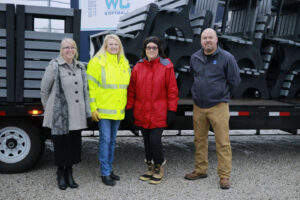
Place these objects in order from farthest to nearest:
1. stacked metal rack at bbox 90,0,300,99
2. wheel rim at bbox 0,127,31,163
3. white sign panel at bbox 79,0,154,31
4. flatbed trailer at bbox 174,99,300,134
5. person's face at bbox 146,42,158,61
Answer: white sign panel at bbox 79,0,154,31 < stacked metal rack at bbox 90,0,300,99 < flatbed trailer at bbox 174,99,300,134 < wheel rim at bbox 0,127,31,163 < person's face at bbox 146,42,158,61

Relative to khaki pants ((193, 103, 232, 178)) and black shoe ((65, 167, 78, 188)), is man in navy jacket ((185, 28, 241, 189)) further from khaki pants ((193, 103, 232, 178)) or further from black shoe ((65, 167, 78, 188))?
black shoe ((65, 167, 78, 188))

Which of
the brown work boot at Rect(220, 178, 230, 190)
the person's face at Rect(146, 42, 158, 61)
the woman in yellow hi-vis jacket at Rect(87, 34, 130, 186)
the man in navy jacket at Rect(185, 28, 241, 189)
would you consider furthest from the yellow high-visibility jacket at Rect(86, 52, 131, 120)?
the brown work boot at Rect(220, 178, 230, 190)

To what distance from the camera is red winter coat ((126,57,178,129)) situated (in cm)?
363

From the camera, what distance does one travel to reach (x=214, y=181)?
394 centimetres

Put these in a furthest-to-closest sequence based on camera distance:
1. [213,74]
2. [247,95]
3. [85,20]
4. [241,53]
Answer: [85,20] < [247,95] < [241,53] < [213,74]

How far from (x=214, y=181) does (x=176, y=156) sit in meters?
1.21

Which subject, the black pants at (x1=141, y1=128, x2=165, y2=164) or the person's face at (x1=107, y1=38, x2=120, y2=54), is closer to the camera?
the person's face at (x1=107, y1=38, x2=120, y2=54)

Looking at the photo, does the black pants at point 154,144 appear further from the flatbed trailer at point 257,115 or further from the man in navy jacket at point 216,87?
the flatbed trailer at point 257,115

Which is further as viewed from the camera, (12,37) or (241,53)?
(241,53)

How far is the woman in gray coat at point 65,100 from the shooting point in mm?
3334

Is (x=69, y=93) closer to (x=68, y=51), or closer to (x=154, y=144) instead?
(x=68, y=51)

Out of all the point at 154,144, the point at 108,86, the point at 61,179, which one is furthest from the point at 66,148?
the point at 154,144

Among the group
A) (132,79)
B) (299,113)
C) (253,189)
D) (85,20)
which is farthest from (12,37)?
(85,20)

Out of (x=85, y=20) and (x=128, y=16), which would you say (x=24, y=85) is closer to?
(x=128, y=16)
